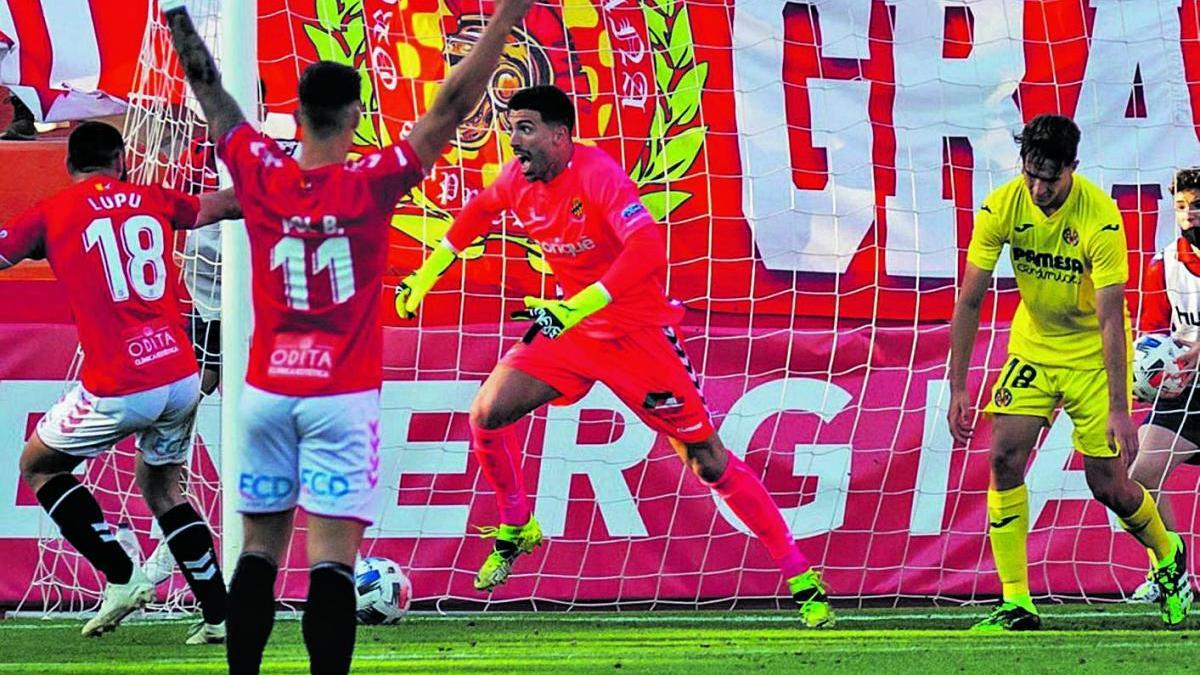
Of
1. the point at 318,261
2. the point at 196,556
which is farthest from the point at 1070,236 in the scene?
the point at 318,261

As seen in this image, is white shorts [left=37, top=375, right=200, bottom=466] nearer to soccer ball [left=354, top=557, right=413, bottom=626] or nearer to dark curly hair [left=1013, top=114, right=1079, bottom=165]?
soccer ball [left=354, top=557, right=413, bottom=626]

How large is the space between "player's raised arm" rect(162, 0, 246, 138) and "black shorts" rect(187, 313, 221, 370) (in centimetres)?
366

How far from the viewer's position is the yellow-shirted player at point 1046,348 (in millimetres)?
6715

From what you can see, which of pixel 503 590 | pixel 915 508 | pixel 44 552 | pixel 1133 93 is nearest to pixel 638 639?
pixel 503 590

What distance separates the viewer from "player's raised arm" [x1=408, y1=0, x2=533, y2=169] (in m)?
4.40

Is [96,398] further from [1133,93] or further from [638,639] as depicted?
[1133,93]

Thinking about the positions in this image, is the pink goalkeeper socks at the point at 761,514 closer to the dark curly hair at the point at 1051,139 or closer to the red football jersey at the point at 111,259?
the dark curly hair at the point at 1051,139

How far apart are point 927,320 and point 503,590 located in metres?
2.31

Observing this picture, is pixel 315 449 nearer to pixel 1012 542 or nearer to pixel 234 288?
pixel 234 288

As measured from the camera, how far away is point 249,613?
14.2 ft

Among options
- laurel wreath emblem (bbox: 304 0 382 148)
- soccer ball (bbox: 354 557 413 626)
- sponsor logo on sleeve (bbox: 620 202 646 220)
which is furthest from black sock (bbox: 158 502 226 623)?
laurel wreath emblem (bbox: 304 0 382 148)

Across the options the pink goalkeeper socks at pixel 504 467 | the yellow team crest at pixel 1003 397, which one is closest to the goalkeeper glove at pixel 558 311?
the pink goalkeeper socks at pixel 504 467

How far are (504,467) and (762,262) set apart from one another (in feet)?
6.70

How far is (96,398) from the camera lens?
638cm
